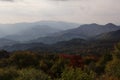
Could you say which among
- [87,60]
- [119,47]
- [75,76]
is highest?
[75,76]

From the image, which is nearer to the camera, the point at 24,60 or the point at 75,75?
the point at 75,75

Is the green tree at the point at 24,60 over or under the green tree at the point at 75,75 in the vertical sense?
under

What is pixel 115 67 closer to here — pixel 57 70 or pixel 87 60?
pixel 57 70

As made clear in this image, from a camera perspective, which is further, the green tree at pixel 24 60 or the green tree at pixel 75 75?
the green tree at pixel 24 60

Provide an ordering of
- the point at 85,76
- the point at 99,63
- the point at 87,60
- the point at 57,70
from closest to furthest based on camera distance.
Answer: the point at 85,76 < the point at 57,70 < the point at 99,63 < the point at 87,60

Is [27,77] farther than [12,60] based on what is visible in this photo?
No

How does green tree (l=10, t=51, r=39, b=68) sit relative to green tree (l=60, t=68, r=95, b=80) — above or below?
below

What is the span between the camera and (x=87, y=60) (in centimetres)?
9156

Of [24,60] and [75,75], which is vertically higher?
[75,75]

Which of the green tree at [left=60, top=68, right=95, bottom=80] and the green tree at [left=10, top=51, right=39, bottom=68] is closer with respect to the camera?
the green tree at [left=60, top=68, right=95, bottom=80]

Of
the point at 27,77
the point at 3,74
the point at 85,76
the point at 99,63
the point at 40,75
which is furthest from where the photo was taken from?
the point at 99,63

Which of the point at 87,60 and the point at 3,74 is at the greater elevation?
the point at 3,74

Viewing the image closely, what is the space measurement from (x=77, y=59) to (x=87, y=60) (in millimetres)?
6979

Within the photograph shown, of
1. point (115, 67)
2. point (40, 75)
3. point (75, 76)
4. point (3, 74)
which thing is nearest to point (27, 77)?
point (40, 75)
